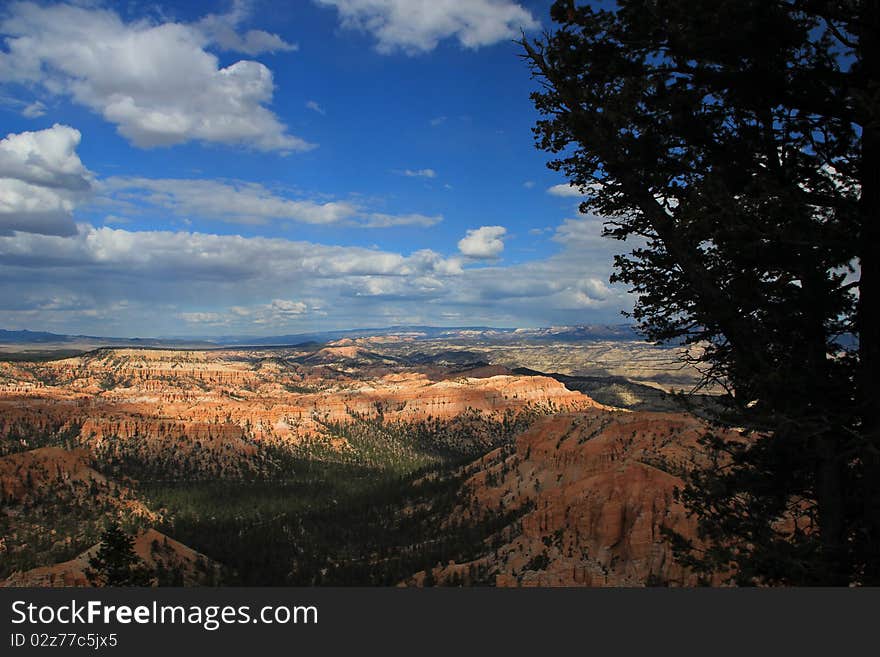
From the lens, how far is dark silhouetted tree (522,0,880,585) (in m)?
6.98

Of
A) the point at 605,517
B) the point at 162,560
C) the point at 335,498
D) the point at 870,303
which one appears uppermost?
the point at 870,303

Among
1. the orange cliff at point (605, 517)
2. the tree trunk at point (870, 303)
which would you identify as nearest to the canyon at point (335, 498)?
the orange cliff at point (605, 517)

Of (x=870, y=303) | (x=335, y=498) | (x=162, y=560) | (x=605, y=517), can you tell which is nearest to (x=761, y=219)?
(x=870, y=303)

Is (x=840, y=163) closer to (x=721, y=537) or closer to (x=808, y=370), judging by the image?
(x=808, y=370)

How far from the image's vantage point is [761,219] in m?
7.24

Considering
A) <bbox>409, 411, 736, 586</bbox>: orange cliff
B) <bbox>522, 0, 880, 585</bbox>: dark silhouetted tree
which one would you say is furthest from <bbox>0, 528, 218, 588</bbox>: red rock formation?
<bbox>522, 0, 880, 585</bbox>: dark silhouetted tree

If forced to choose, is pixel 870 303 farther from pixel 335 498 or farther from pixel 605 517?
pixel 335 498

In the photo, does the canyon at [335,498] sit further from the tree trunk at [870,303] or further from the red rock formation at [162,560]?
the tree trunk at [870,303]

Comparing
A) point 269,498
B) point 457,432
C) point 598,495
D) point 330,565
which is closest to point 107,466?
point 269,498

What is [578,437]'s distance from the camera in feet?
297

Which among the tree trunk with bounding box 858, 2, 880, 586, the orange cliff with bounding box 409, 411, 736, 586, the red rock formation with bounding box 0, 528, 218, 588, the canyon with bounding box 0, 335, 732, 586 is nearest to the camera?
the tree trunk with bounding box 858, 2, 880, 586

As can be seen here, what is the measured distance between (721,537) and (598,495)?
47.4m

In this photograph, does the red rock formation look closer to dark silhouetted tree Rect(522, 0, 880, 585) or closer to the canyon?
the canyon

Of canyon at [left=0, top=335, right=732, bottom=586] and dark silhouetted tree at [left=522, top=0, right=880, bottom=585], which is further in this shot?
canyon at [left=0, top=335, right=732, bottom=586]
